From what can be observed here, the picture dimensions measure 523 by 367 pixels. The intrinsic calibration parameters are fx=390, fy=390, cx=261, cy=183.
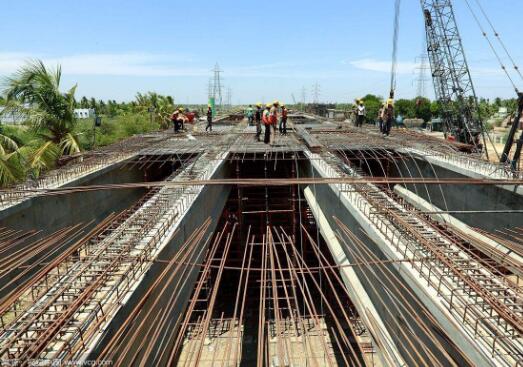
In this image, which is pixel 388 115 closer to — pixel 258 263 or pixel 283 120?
pixel 283 120

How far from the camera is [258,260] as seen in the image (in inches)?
627

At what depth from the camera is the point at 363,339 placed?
485 inches

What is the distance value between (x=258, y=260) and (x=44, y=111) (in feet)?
32.7

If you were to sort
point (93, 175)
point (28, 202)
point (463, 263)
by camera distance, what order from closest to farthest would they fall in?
point (463, 263)
point (28, 202)
point (93, 175)

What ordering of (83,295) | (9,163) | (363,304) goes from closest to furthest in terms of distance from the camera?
(83,295), (363,304), (9,163)

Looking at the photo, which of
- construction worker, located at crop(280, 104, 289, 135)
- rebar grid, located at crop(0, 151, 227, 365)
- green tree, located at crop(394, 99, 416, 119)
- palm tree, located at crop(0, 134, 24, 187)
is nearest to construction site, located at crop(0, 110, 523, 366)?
rebar grid, located at crop(0, 151, 227, 365)

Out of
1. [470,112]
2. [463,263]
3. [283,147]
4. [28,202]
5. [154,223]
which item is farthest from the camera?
[470,112]

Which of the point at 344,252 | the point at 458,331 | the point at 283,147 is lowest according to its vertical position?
the point at 344,252

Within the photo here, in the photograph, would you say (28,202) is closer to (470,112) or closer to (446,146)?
(446,146)

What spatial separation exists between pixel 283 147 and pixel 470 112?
28945 millimetres

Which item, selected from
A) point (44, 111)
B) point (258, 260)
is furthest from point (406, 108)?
point (44, 111)

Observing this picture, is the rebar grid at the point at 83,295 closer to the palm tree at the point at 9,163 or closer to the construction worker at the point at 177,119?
the palm tree at the point at 9,163

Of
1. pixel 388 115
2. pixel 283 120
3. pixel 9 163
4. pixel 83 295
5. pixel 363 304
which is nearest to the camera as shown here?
pixel 83 295

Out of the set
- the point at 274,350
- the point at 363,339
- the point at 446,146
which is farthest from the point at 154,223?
the point at 446,146
